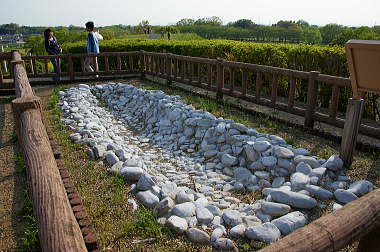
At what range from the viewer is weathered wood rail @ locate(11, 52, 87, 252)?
5.06 feet

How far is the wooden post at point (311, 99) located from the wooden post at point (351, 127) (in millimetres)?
1478

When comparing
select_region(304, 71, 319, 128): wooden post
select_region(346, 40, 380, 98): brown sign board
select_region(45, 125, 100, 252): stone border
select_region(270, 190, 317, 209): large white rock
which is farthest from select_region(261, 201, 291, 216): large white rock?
select_region(304, 71, 319, 128): wooden post

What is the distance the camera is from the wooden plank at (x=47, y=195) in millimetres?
1535

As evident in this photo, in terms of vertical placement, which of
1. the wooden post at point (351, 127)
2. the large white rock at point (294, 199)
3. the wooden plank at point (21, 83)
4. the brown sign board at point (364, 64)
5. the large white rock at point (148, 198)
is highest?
the brown sign board at point (364, 64)

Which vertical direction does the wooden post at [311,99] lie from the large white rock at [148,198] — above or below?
above

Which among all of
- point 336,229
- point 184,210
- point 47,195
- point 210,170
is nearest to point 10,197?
point 184,210

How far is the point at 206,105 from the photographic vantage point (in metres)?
7.16

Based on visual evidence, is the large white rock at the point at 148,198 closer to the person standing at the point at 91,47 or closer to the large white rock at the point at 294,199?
the large white rock at the point at 294,199

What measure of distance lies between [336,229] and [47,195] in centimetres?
159

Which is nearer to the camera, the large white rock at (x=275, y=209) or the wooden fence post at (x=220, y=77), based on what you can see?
the large white rock at (x=275, y=209)

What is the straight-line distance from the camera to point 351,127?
4051 mm

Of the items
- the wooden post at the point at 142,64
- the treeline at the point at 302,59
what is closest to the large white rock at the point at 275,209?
the treeline at the point at 302,59

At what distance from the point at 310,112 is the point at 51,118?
5.05m

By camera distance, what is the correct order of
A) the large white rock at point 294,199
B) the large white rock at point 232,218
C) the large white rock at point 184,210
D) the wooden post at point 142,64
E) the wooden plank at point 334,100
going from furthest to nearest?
the wooden post at point 142,64, the wooden plank at point 334,100, the large white rock at point 294,199, the large white rock at point 184,210, the large white rock at point 232,218
